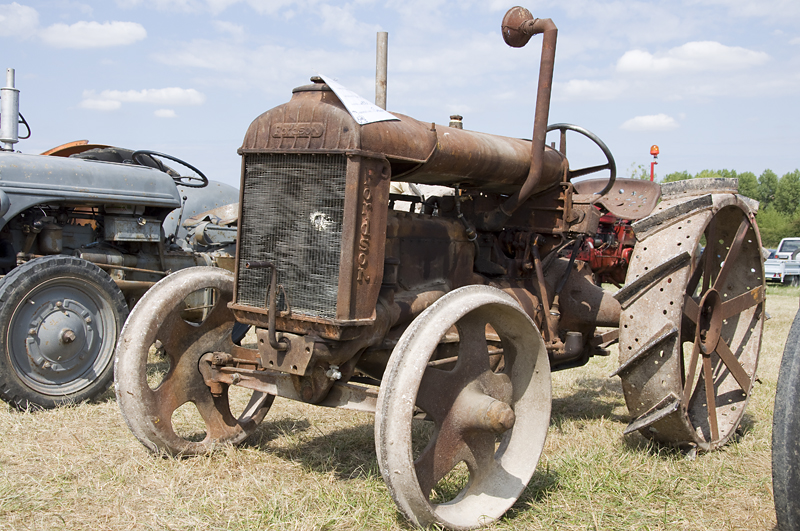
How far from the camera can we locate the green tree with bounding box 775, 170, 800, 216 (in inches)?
2084

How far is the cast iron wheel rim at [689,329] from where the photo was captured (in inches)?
139

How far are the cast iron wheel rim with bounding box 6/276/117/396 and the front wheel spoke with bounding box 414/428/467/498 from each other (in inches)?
118

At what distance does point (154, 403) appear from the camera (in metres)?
3.35

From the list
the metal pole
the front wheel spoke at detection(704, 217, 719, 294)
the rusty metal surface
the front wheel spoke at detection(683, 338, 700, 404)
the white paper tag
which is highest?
the metal pole

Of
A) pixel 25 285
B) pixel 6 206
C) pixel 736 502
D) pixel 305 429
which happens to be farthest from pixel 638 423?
pixel 6 206

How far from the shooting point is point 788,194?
53406 millimetres

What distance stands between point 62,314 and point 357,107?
9.87 feet

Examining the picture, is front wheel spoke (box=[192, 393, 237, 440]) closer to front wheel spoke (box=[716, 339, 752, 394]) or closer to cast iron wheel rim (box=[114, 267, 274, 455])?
cast iron wheel rim (box=[114, 267, 274, 455])

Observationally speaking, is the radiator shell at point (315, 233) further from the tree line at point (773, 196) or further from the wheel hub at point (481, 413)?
the tree line at point (773, 196)

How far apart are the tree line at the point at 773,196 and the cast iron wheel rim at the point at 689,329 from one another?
37.7 metres

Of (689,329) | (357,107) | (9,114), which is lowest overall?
(689,329)

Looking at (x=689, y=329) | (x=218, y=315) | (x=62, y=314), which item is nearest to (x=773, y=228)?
(x=689, y=329)

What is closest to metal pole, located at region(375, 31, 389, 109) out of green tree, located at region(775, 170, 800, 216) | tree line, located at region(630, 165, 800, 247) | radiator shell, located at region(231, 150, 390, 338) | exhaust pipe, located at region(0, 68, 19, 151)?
exhaust pipe, located at region(0, 68, 19, 151)

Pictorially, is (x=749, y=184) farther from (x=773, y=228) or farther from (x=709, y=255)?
(x=709, y=255)
